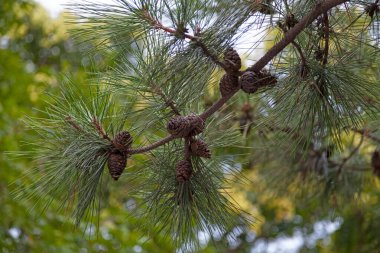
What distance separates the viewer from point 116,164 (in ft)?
4.53

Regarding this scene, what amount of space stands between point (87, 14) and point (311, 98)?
48 cm

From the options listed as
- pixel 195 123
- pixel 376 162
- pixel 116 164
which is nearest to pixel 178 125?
pixel 195 123

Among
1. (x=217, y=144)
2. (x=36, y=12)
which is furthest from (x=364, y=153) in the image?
(x=36, y=12)

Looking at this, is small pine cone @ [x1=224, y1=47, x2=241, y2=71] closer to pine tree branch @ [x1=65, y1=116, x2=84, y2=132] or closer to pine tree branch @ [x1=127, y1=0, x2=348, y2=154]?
pine tree branch @ [x1=127, y1=0, x2=348, y2=154]

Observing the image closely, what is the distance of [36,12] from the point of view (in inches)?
185

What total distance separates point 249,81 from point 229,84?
0.17ft

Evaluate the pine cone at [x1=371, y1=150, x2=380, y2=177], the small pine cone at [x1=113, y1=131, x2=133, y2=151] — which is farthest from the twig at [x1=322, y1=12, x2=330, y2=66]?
the pine cone at [x1=371, y1=150, x2=380, y2=177]

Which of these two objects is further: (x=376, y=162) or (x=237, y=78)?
(x=376, y=162)

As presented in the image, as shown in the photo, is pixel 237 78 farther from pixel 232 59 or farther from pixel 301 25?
pixel 301 25

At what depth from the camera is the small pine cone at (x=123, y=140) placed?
1.40 metres

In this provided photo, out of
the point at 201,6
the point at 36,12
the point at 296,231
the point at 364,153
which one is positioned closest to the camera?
the point at 201,6

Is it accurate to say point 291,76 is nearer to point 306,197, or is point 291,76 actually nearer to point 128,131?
point 128,131

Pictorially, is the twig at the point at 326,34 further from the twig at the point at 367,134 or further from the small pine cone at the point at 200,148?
the twig at the point at 367,134

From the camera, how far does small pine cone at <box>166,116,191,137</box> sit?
137 cm
